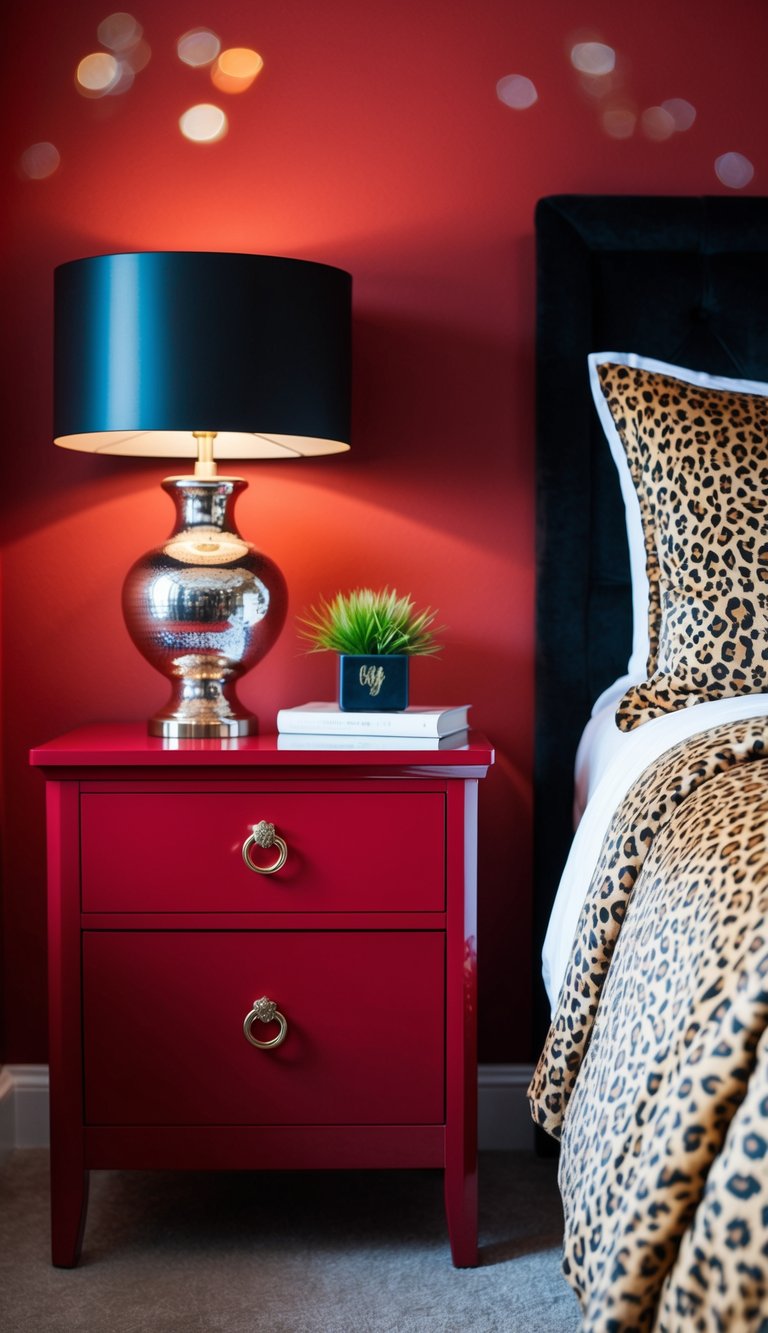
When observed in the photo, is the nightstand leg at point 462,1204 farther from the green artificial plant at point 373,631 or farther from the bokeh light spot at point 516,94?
the bokeh light spot at point 516,94

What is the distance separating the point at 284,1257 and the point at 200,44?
1.99 m

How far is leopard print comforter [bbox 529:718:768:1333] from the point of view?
91cm

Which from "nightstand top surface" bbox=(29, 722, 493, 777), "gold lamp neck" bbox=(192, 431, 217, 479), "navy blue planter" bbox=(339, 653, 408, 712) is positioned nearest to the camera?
"nightstand top surface" bbox=(29, 722, 493, 777)

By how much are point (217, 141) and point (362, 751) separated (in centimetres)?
116

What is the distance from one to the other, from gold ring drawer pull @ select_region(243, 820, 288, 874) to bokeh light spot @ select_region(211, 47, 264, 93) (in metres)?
1.31

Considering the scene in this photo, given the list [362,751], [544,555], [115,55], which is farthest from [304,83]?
[362,751]

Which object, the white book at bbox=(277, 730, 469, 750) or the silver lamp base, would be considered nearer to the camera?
the white book at bbox=(277, 730, 469, 750)

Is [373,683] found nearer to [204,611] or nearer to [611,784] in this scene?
[204,611]

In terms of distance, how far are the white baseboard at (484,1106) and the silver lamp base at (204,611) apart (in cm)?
75

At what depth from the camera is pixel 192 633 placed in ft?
6.24

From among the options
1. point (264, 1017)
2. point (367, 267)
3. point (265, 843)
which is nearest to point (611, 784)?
point (265, 843)

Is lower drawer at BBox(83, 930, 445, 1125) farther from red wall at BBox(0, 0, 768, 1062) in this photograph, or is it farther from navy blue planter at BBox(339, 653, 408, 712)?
red wall at BBox(0, 0, 768, 1062)

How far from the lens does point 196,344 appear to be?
1774mm

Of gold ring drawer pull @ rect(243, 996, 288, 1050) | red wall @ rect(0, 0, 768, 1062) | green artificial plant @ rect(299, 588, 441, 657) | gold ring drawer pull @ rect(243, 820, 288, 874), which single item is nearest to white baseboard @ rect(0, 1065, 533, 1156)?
red wall @ rect(0, 0, 768, 1062)
